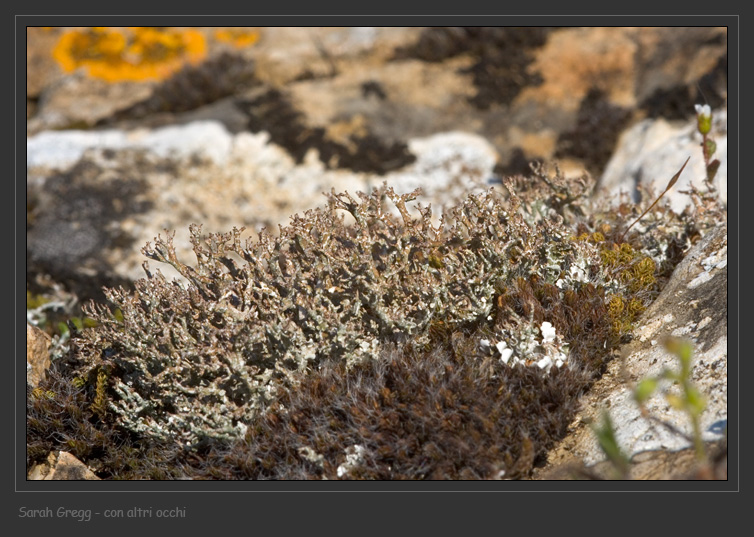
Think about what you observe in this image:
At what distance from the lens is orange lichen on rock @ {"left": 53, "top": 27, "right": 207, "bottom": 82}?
9586 millimetres

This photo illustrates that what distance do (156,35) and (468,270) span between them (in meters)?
7.86

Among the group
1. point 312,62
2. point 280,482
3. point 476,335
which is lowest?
point 280,482

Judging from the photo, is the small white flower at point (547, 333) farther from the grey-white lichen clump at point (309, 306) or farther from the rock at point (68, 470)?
the rock at point (68, 470)

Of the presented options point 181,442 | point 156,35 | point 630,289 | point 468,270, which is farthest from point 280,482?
point 156,35

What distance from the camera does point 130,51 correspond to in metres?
9.92

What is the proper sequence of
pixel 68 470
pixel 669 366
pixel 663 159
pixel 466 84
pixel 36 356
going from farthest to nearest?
pixel 466 84 < pixel 663 159 < pixel 36 356 < pixel 68 470 < pixel 669 366

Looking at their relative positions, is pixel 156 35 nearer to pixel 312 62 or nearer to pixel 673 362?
pixel 312 62

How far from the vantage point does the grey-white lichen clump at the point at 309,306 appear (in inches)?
163

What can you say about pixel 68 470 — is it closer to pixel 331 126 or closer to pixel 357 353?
pixel 357 353

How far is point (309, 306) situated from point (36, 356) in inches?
98.0

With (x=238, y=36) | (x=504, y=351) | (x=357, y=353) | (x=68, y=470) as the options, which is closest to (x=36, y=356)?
(x=68, y=470)

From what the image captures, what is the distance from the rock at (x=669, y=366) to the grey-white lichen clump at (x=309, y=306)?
39cm

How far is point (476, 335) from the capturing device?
4371 millimetres

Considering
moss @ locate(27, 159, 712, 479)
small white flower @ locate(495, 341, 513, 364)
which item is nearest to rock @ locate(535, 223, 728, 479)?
moss @ locate(27, 159, 712, 479)
